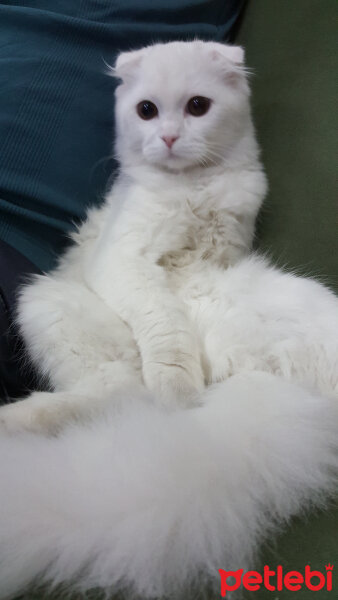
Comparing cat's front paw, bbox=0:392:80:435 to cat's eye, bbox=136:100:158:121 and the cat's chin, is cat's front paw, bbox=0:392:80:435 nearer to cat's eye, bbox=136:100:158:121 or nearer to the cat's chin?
the cat's chin

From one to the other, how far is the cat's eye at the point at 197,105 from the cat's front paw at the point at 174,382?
66 centimetres

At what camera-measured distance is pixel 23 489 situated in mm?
578

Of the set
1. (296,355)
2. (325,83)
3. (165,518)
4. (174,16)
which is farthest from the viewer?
(174,16)

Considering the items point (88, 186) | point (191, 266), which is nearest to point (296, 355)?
point (191, 266)

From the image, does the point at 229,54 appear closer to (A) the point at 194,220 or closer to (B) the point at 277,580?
(A) the point at 194,220

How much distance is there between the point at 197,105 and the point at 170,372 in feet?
2.29

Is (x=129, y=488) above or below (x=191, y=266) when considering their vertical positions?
below

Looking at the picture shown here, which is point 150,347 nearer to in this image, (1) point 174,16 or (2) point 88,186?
(2) point 88,186

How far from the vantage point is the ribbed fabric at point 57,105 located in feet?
4.02

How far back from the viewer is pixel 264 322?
0.98 m

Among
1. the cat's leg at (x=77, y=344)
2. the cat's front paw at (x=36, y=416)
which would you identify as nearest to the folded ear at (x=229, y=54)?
the cat's leg at (x=77, y=344)

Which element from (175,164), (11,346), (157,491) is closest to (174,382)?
(157,491)

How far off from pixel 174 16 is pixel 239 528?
1.51 m

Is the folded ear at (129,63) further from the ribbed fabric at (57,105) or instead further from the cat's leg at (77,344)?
the cat's leg at (77,344)
